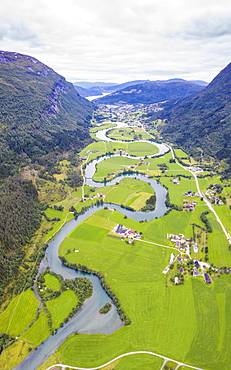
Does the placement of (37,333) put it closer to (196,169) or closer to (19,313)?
(19,313)

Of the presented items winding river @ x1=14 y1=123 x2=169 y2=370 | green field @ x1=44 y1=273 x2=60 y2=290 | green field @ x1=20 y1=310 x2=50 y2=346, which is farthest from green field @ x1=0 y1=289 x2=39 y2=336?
winding river @ x1=14 y1=123 x2=169 y2=370

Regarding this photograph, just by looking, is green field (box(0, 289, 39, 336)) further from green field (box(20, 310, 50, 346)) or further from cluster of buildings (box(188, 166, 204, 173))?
cluster of buildings (box(188, 166, 204, 173))

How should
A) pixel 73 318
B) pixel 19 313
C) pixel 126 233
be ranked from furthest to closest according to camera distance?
pixel 126 233 < pixel 19 313 < pixel 73 318

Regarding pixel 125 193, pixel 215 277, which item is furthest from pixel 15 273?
pixel 125 193

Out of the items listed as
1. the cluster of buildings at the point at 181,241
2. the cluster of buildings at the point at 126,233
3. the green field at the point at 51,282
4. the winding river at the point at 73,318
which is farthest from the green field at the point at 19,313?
the cluster of buildings at the point at 181,241

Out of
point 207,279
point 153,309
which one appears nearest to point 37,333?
point 153,309
